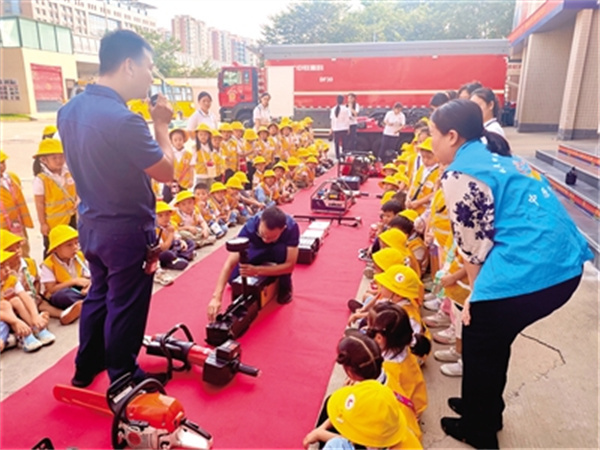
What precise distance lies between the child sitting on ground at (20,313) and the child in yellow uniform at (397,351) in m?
2.35

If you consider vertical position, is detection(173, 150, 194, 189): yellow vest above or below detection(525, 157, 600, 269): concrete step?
above

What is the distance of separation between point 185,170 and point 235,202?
0.83 m

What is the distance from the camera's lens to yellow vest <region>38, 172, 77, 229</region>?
3789mm

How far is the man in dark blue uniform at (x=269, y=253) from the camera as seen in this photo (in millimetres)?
3180

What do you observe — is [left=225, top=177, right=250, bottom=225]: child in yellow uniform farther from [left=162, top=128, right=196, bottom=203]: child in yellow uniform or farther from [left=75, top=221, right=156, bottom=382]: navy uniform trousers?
[left=75, top=221, right=156, bottom=382]: navy uniform trousers

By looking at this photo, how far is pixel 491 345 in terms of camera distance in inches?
74.0

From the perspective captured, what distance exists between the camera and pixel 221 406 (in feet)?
7.91

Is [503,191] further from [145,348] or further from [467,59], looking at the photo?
[467,59]

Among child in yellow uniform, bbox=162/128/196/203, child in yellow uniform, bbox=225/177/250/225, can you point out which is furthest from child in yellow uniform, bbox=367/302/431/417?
child in yellow uniform, bbox=162/128/196/203

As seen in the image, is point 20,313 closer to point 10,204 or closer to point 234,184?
point 10,204

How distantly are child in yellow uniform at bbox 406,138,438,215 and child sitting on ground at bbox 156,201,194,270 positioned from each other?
241cm

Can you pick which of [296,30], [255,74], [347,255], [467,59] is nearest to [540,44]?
[467,59]

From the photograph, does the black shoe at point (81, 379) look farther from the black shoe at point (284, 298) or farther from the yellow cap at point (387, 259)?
the yellow cap at point (387, 259)

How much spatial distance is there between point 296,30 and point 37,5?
686 inches
